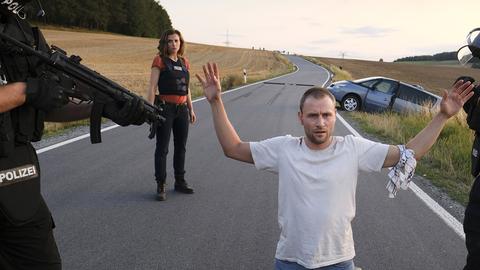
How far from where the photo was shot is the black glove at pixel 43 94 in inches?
90.1

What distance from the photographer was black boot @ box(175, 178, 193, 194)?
6086 millimetres

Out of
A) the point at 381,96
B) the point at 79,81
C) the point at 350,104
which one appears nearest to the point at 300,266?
the point at 79,81

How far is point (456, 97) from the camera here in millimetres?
2932

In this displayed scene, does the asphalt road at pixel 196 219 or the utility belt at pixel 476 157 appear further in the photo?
the asphalt road at pixel 196 219

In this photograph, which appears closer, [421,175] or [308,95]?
[308,95]

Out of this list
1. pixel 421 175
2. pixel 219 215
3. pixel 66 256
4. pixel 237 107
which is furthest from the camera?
pixel 237 107

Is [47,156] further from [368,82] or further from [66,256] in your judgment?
[368,82]

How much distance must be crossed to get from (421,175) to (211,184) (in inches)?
124

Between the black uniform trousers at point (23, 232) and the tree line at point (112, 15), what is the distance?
89.7m

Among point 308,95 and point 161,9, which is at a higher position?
point 161,9

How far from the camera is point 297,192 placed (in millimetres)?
2812

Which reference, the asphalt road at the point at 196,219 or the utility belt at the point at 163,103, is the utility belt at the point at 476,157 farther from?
the utility belt at the point at 163,103

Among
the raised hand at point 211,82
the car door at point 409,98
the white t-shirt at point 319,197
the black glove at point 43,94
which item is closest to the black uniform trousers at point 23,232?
the black glove at point 43,94

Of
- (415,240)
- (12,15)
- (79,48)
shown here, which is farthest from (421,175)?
(79,48)
